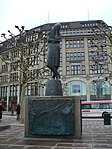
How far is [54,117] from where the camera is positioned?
32.9 ft

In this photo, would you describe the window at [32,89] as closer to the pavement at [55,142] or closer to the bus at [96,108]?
the bus at [96,108]

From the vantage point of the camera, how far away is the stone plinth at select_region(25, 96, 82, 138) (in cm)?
993

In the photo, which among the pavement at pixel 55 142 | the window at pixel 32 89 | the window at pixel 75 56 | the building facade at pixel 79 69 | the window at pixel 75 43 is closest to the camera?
the pavement at pixel 55 142

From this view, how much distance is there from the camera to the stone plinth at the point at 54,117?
9930 mm

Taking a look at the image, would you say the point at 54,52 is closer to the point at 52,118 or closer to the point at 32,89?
the point at 52,118

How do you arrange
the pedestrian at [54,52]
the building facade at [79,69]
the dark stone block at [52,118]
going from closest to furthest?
the dark stone block at [52,118]
the pedestrian at [54,52]
the building facade at [79,69]

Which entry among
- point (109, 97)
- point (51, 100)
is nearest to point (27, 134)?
point (51, 100)

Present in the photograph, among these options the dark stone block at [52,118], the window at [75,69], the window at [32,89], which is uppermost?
the window at [75,69]

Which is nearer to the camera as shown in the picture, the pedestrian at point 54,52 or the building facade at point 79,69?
the pedestrian at point 54,52

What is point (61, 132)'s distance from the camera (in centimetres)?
989

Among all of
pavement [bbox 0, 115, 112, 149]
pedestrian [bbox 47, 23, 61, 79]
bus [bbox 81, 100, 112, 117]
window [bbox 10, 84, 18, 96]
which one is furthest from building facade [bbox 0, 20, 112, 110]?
pavement [bbox 0, 115, 112, 149]

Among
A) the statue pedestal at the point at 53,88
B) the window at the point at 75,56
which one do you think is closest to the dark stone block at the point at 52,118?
the statue pedestal at the point at 53,88

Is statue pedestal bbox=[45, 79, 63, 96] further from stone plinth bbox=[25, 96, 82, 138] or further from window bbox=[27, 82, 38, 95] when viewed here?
window bbox=[27, 82, 38, 95]

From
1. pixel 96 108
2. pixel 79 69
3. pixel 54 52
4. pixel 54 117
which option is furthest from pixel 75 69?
pixel 54 117
